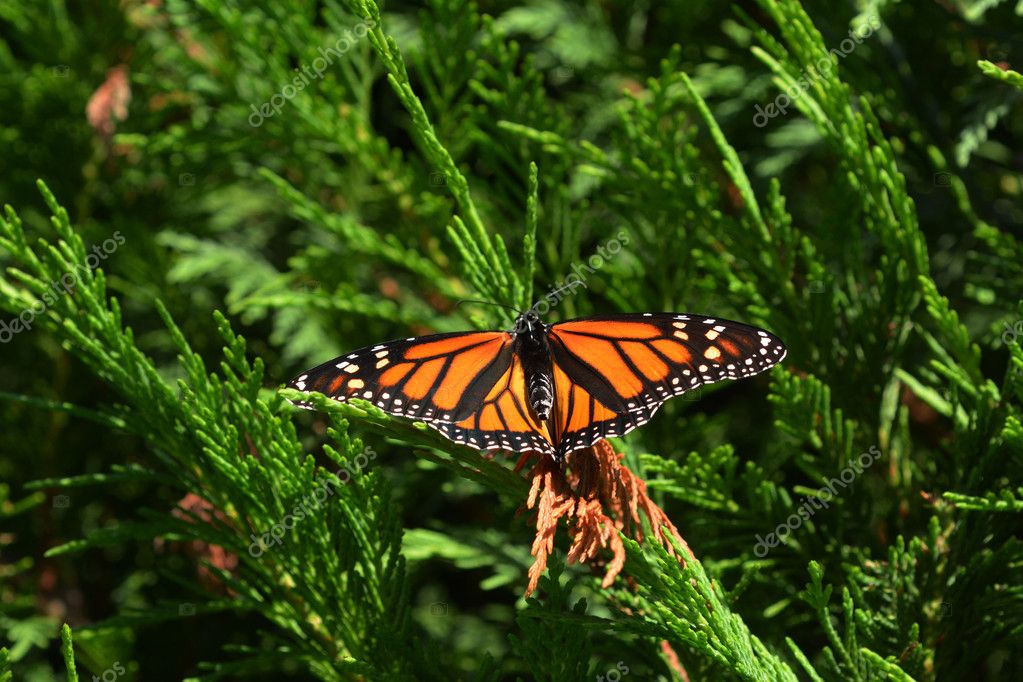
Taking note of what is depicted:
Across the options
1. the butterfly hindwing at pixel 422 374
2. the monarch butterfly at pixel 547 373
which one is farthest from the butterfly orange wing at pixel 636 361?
the butterfly hindwing at pixel 422 374

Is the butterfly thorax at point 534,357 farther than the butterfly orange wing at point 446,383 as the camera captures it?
Yes

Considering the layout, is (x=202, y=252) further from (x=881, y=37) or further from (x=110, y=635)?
(x=881, y=37)

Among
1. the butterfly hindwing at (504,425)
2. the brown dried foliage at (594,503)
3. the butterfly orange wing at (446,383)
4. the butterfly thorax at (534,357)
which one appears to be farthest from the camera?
the butterfly thorax at (534,357)

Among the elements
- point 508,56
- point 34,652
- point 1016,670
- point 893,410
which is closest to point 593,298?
point 508,56

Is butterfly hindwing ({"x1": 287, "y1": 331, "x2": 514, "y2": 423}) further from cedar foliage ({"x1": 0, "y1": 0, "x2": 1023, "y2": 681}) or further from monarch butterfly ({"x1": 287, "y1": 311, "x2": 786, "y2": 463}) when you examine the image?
cedar foliage ({"x1": 0, "y1": 0, "x2": 1023, "y2": 681})

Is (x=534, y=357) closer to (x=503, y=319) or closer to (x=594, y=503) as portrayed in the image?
(x=503, y=319)

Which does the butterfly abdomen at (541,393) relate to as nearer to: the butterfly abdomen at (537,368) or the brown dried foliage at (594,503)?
the butterfly abdomen at (537,368)

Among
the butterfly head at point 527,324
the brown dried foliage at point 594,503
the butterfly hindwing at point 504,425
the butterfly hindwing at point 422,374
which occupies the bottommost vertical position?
the brown dried foliage at point 594,503
